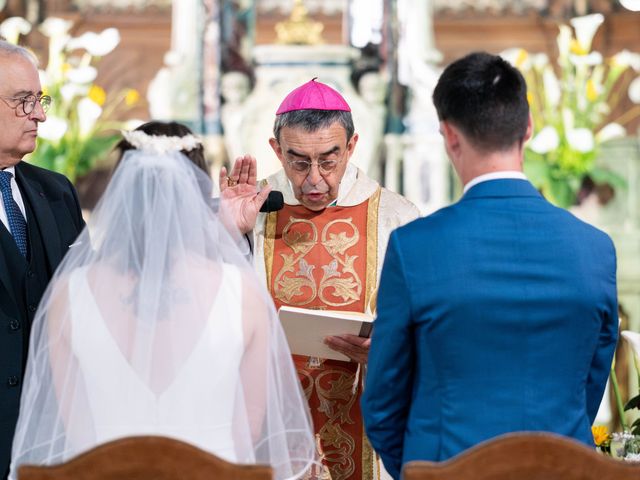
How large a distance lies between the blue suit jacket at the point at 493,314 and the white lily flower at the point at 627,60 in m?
3.73

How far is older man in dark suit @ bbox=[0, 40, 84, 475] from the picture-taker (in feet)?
11.5

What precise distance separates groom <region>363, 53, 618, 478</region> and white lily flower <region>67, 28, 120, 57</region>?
398cm

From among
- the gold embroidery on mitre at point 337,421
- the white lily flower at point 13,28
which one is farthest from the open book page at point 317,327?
the white lily flower at point 13,28

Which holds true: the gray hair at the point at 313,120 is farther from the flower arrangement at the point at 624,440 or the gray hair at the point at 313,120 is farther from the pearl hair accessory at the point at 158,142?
the flower arrangement at the point at 624,440

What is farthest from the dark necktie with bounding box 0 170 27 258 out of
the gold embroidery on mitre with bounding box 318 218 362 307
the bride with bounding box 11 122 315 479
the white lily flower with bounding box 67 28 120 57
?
the white lily flower with bounding box 67 28 120 57

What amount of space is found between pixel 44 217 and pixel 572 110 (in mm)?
3391

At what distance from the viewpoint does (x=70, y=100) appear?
6180 mm

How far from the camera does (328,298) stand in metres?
3.83

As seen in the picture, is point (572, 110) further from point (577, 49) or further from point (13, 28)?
point (13, 28)

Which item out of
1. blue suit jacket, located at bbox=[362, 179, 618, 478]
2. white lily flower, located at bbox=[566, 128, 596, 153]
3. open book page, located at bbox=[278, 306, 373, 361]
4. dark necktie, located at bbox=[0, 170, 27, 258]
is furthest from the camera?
white lily flower, located at bbox=[566, 128, 596, 153]

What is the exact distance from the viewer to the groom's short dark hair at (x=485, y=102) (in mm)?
2514

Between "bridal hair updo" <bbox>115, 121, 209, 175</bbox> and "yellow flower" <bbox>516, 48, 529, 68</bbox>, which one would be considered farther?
"yellow flower" <bbox>516, 48, 529, 68</bbox>

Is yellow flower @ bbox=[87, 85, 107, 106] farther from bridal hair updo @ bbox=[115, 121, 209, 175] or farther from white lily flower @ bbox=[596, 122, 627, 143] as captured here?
bridal hair updo @ bbox=[115, 121, 209, 175]

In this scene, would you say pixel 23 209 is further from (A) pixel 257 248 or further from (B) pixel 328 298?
(B) pixel 328 298
